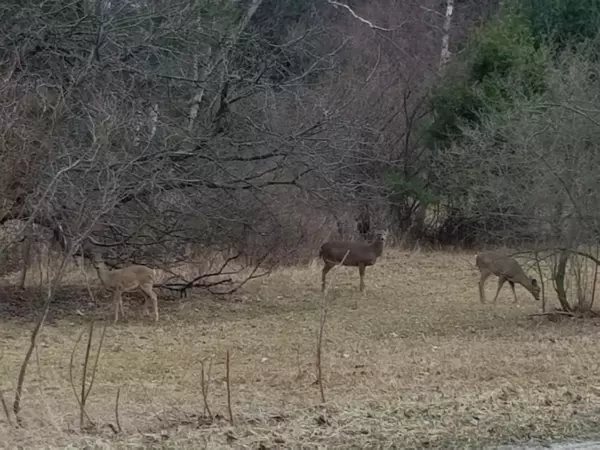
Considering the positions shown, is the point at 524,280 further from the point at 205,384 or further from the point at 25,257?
the point at 205,384

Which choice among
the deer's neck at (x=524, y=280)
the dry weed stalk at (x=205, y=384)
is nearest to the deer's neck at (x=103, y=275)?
the dry weed stalk at (x=205, y=384)

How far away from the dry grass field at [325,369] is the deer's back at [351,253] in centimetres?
71

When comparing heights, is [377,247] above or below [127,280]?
above

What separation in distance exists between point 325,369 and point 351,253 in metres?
7.79

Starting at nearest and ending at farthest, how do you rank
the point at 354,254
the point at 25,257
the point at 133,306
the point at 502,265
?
the point at 25,257, the point at 133,306, the point at 502,265, the point at 354,254

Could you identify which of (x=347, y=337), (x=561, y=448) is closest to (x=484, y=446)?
(x=561, y=448)

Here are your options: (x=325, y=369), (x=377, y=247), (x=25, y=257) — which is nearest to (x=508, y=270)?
(x=377, y=247)

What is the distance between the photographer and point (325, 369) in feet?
37.3

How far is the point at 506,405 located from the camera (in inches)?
316

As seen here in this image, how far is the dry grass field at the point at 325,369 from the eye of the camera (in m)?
7.20

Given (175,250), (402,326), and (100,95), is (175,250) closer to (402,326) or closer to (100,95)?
(100,95)

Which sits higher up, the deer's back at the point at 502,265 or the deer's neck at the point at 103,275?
the deer's back at the point at 502,265

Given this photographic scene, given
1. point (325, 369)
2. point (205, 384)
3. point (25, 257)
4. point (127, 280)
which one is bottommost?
Result: point (325, 369)

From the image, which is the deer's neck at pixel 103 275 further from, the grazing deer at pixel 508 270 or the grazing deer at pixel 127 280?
the grazing deer at pixel 508 270
